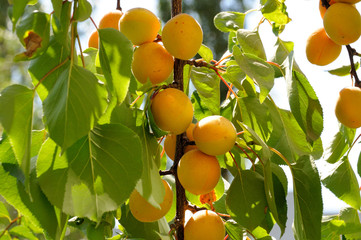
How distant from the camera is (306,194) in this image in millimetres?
398

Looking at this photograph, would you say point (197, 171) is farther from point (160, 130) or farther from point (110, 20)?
point (110, 20)

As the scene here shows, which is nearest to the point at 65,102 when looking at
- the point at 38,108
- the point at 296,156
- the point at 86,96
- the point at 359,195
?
the point at 86,96

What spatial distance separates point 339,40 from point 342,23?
20 millimetres

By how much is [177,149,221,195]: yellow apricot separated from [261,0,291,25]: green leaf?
0.49 feet

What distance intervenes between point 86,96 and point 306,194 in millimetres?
210

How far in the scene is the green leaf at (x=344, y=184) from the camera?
0.51 m

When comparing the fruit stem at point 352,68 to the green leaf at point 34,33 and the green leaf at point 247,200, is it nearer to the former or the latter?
the green leaf at point 247,200

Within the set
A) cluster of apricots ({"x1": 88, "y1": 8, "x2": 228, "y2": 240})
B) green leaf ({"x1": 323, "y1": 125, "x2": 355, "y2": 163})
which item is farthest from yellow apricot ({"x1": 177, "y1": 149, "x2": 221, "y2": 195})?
green leaf ({"x1": 323, "y1": 125, "x2": 355, "y2": 163})

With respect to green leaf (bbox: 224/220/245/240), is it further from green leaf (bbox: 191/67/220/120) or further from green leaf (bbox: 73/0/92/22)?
green leaf (bbox: 73/0/92/22)

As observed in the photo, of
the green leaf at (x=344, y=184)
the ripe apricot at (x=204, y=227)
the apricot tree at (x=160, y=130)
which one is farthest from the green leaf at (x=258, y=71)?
the green leaf at (x=344, y=184)

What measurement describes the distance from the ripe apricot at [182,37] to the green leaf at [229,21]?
109 mm

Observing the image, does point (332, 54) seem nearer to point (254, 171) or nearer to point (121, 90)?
point (254, 171)

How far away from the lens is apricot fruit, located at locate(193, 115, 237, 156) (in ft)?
1.17

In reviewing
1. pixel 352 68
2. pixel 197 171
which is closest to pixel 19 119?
pixel 197 171
